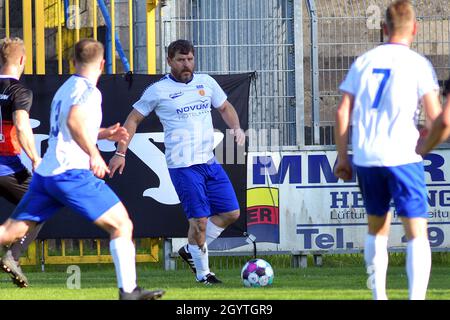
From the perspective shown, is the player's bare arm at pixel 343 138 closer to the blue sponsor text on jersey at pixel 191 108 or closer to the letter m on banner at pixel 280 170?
the blue sponsor text on jersey at pixel 191 108

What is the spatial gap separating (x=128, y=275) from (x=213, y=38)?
6289mm

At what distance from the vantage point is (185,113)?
11305 millimetres

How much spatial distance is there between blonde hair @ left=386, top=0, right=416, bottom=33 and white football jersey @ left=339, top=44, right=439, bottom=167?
0.13 metres

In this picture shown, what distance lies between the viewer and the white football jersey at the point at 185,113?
11.2m

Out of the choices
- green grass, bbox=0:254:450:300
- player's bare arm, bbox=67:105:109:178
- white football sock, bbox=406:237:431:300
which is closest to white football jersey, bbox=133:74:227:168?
green grass, bbox=0:254:450:300

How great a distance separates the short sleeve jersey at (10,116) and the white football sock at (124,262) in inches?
108

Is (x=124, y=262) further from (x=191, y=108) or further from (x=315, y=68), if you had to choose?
(x=315, y=68)

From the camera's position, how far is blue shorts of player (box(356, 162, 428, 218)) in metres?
7.42

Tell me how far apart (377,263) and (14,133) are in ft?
13.8

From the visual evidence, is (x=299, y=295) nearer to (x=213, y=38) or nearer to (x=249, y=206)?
(x=249, y=206)

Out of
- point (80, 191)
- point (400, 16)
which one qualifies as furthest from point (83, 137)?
point (400, 16)

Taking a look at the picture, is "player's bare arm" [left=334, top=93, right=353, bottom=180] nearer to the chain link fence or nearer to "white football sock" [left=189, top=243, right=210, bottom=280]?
"white football sock" [left=189, top=243, right=210, bottom=280]

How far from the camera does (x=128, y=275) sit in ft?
26.2
